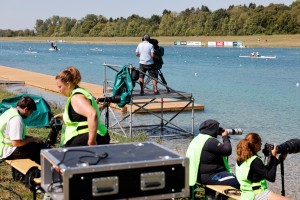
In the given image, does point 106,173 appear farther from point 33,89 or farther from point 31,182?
point 33,89

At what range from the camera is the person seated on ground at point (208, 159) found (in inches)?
243

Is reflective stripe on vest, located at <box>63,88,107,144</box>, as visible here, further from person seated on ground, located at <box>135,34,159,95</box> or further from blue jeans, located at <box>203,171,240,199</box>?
person seated on ground, located at <box>135,34,159,95</box>

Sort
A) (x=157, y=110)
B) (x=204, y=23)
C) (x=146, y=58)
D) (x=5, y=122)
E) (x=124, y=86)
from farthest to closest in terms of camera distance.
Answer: (x=204, y=23) → (x=157, y=110) → (x=146, y=58) → (x=124, y=86) → (x=5, y=122)

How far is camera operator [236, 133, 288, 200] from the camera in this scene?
18.7 ft

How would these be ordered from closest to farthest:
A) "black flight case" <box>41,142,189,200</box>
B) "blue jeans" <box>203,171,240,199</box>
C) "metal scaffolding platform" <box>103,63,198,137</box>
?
"black flight case" <box>41,142,189,200</box> → "blue jeans" <box>203,171,240,199</box> → "metal scaffolding platform" <box>103,63,198,137</box>

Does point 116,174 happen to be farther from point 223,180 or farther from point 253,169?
point 223,180

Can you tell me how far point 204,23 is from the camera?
12388 cm

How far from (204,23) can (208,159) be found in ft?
392

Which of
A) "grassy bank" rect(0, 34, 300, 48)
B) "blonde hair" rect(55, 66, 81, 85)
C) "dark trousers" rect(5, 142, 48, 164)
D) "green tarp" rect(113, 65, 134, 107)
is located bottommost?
"grassy bank" rect(0, 34, 300, 48)

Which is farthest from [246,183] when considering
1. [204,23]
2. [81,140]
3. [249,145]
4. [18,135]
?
[204,23]

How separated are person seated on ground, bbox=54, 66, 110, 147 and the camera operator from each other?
1446mm

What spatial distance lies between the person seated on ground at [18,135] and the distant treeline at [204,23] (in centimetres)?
9992

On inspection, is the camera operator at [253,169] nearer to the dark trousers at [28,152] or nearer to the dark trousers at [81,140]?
the dark trousers at [81,140]

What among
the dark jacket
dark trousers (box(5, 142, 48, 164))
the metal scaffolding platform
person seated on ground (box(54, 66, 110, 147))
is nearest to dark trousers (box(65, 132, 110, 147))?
person seated on ground (box(54, 66, 110, 147))
